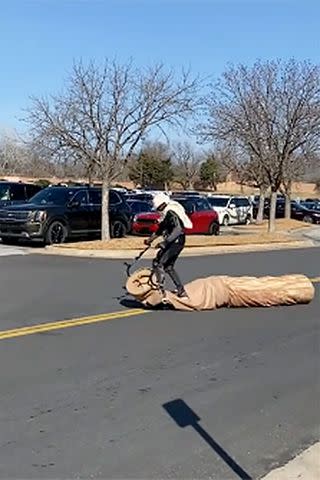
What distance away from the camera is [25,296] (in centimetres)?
1217

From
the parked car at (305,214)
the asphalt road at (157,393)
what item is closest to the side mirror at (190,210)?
the asphalt road at (157,393)

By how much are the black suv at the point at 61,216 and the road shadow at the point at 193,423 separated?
16283mm

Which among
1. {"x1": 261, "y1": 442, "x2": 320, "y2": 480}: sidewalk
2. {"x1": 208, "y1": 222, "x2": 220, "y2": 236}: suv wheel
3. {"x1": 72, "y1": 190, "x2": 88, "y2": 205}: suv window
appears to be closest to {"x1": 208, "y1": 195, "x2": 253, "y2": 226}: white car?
{"x1": 208, "y1": 222, "x2": 220, "y2": 236}: suv wheel

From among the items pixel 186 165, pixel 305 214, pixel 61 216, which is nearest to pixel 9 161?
pixel 186 165

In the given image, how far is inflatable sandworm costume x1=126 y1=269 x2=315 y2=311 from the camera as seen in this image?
35.7 ft

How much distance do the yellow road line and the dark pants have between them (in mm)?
622

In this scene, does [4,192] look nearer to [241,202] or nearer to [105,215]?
[105,215]

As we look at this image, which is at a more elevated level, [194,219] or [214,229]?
[194,219]

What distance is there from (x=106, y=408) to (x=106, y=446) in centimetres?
87

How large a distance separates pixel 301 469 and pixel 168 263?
6421 millimetres

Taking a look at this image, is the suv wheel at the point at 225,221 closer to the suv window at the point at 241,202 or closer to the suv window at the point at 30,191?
the suv window at the point at 241,202

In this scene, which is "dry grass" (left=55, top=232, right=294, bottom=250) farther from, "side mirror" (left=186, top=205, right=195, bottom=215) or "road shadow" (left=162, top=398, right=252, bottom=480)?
"road shadow" (left=162, top=398, right=252, bottom=480)

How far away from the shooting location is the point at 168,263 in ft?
36.1

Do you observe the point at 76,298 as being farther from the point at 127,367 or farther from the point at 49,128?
the point at 49,128
